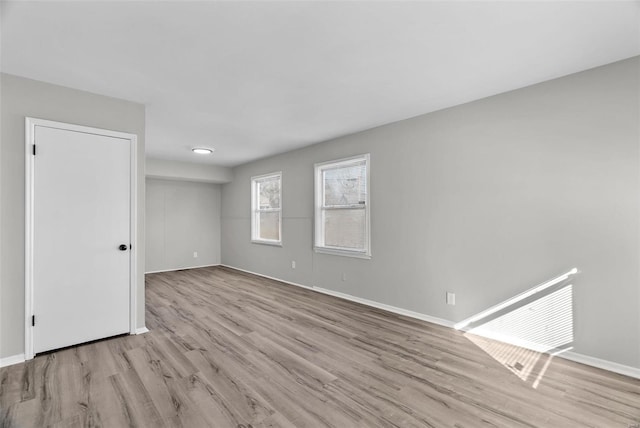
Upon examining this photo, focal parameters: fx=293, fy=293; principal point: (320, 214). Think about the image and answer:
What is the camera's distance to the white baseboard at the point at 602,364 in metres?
2.30

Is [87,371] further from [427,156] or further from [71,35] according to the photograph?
[427,156]

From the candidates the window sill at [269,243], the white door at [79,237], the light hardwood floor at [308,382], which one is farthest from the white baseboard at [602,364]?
the window sill at [269,243]

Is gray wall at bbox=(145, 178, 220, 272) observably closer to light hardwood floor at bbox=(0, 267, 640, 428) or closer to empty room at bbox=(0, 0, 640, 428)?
empty room at bbox=(0, 0, 640, 428)

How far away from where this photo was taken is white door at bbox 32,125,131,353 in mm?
2686

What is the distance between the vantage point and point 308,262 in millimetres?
5223

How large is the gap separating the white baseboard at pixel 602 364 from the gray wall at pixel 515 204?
40mm

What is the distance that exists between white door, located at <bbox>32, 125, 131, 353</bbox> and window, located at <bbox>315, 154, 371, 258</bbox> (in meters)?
2.81

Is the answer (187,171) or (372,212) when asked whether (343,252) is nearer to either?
(372,212)

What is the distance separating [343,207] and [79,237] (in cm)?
328

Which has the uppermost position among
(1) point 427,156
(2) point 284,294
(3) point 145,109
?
(3) point 145,109

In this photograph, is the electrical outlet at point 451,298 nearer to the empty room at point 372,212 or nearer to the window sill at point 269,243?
the empty room at point 372,212

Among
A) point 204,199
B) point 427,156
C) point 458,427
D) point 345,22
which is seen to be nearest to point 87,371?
point 458,427

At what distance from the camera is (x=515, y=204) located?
2.91 meters

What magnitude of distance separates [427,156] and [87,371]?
3.96m
